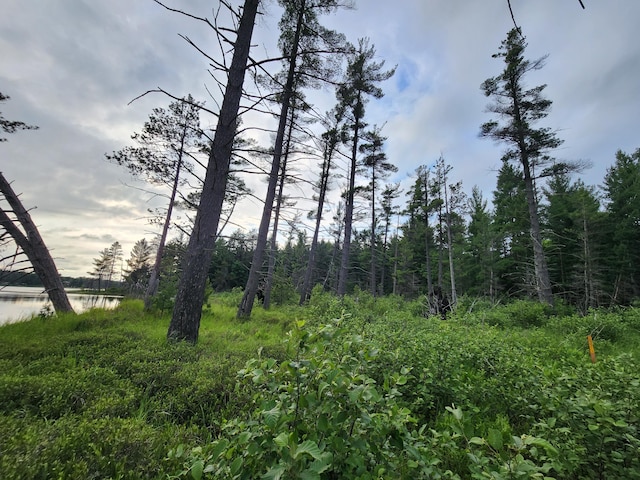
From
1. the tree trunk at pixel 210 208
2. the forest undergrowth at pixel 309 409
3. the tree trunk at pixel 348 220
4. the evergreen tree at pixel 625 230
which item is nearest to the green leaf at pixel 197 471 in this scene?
the forest undergrowth at pixel 309 409

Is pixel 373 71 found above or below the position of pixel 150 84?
above

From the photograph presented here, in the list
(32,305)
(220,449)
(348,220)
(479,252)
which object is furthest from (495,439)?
(479,252)

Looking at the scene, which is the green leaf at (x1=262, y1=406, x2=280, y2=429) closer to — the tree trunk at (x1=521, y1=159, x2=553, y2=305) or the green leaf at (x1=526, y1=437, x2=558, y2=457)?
the green leaf at (x1=526, y1=437, x2=558, y2=457)

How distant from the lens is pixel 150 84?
14.1ft

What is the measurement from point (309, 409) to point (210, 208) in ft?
13.9

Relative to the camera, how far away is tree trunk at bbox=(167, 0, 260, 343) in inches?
184

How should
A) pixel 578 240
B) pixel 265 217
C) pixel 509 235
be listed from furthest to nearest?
pixel 509 235
pixel 578 240
pixel 265 217

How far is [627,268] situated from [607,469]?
26.1 metres

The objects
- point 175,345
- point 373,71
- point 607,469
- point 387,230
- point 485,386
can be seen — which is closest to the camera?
point 607,469

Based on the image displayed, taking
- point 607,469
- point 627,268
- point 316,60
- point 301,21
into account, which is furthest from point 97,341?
point 627,268

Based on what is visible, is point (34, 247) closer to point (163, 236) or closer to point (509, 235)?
point (163, 236)

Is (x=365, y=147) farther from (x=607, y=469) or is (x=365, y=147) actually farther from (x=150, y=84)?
(x=607, y=469)

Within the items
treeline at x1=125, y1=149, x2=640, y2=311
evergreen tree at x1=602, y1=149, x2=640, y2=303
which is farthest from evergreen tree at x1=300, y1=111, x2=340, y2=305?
evergreen tree at x1=602, y1=149, x2=640, y2=303

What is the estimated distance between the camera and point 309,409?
1.33 metres
